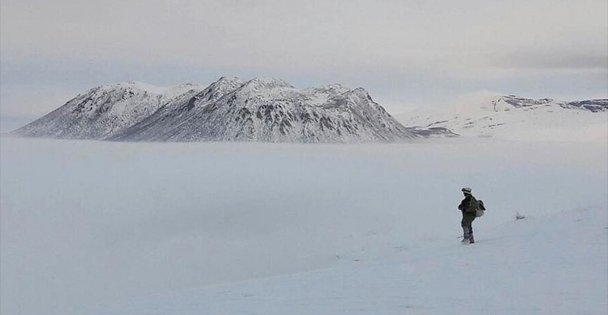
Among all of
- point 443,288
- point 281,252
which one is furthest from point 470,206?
point 281,252

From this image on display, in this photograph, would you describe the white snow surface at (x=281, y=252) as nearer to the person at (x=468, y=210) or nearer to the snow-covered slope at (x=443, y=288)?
→ the snow-covered slope at (x=443, y=288)

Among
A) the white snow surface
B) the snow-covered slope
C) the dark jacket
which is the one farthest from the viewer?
the dark jacket

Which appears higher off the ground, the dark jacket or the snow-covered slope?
the dark jacket

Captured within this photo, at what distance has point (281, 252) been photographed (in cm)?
3681

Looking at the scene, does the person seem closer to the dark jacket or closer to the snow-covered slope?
the dark jacket

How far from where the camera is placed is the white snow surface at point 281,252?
39.8 feet

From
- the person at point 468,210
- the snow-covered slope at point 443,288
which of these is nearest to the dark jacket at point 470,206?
the person at point 468,210

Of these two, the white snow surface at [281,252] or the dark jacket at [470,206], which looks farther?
the dark jacket at [470,206]

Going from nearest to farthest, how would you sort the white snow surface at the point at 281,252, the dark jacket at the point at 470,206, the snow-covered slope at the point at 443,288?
the snow-covered slope at the point at 443,288 → the white snow surface at the point at 281,252 → the dark jacket at the point at 470,206

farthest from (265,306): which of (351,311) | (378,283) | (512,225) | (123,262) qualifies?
(123,262)

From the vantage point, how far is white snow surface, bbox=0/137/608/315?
39.8 ft

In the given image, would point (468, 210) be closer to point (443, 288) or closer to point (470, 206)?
point (470, 206)

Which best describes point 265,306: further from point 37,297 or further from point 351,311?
point 37,297

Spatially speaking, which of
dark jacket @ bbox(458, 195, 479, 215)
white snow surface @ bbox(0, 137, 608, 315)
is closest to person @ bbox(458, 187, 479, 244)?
dark jacket @ bbox(458, 195, 479, 215)
